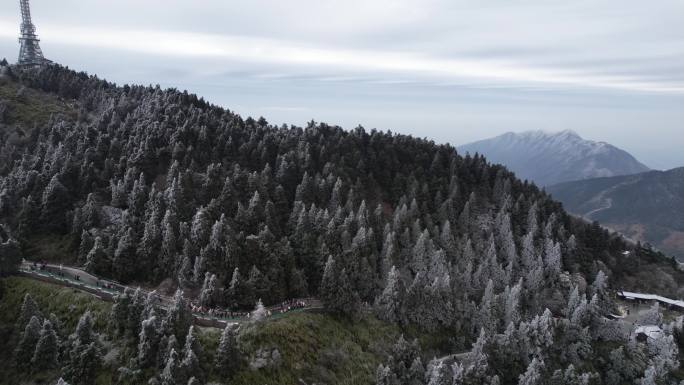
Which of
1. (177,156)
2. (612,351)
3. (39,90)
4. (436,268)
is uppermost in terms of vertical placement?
(39,90)

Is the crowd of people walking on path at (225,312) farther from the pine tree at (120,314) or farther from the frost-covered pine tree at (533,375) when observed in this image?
the frost-covered pine tree at (533,375)

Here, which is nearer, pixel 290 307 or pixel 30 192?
pixel 290 307

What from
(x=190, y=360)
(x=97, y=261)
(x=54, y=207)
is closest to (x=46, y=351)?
(x=97, y=261)

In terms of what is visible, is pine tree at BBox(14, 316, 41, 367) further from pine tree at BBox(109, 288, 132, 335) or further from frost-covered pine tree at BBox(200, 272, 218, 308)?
frost-covered pine tree at BBox(200, 272, 218, 308)

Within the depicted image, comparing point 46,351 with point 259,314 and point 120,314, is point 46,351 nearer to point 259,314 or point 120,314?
point 120,314

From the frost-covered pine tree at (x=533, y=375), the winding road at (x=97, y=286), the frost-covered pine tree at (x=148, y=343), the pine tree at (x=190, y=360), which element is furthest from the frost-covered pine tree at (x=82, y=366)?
the frost-covered pine tree at (x=533, y=375)

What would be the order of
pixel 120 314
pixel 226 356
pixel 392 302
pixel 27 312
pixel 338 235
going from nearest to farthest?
pixel 226 356 → pixel 120 314 → pixel 27 312 → pixel 392 302 → pixel 338 235

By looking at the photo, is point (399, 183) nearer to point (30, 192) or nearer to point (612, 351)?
point (612, 351)

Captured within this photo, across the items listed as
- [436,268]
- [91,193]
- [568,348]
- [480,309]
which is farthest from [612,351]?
[91,193]
